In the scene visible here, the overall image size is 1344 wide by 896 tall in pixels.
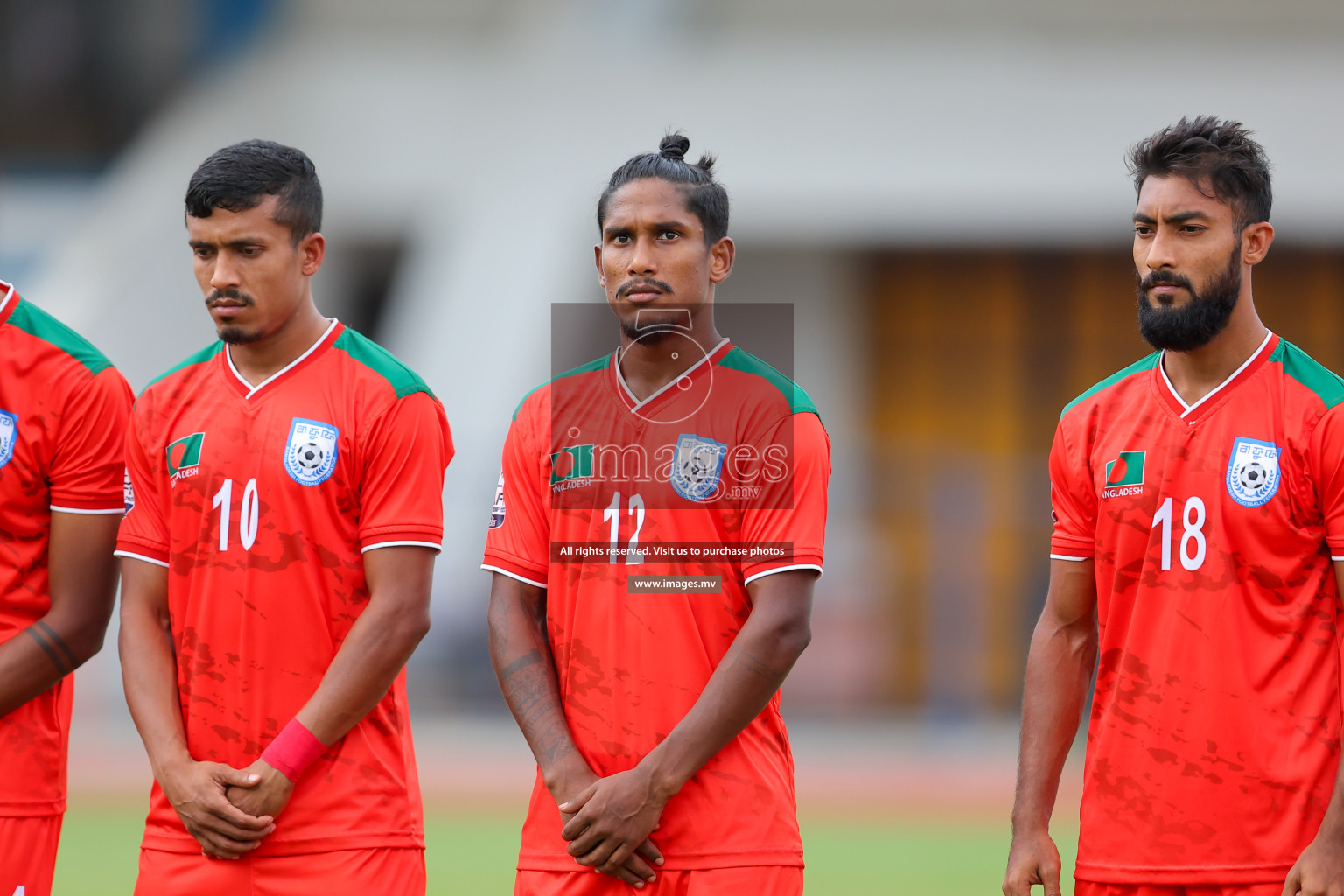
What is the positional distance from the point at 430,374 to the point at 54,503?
47.1 ft

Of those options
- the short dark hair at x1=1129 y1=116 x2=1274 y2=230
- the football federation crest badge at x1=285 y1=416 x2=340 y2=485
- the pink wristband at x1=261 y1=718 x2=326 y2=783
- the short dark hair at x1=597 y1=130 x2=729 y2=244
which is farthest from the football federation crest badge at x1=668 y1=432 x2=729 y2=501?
the short dark hair at x1=1129 y1=116 x2=1274 y2=230

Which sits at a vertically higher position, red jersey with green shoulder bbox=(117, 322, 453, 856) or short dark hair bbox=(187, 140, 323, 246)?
short dark hair bbox=(187, 140, 323, 246)

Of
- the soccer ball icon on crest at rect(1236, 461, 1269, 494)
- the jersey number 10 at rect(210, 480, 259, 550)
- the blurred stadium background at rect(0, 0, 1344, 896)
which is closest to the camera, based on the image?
the soccer ball icon on crest at rect(1236, 461, 1269, 494)

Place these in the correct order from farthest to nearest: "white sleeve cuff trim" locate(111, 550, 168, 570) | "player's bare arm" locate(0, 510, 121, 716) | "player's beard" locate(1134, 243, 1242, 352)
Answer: "player's bare arm" locate(0, 510, 121, 716) < "white sleeve cuff trim" locate(111, 550, 168, 570) < "player's beard" locate(1134, 243, 1242, 352)

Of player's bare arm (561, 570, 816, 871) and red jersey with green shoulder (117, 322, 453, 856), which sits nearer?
player's bare arm (561, 570, 816, 871)

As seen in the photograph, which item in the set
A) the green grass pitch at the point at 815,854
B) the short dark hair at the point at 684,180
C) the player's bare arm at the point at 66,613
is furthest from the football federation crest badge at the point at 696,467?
the green grass pitch at the point at 815,854

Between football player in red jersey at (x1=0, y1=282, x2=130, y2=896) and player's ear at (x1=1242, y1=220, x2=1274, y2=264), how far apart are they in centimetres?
330

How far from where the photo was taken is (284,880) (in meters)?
4.21

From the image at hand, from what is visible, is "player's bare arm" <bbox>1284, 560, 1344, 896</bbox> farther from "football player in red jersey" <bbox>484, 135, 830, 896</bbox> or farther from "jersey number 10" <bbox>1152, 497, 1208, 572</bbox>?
"football player in red jersey" <bbox>484, 135, 830, 896</bbox>

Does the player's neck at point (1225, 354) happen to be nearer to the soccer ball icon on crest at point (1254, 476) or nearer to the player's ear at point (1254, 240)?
the player's ear at point (1254, 240)

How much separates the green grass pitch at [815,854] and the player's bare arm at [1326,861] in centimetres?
549

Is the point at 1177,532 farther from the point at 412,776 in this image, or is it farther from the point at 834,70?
the point at 834,70

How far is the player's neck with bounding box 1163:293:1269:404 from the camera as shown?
14.1 feet

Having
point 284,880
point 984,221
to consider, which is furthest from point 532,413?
point 984,221
